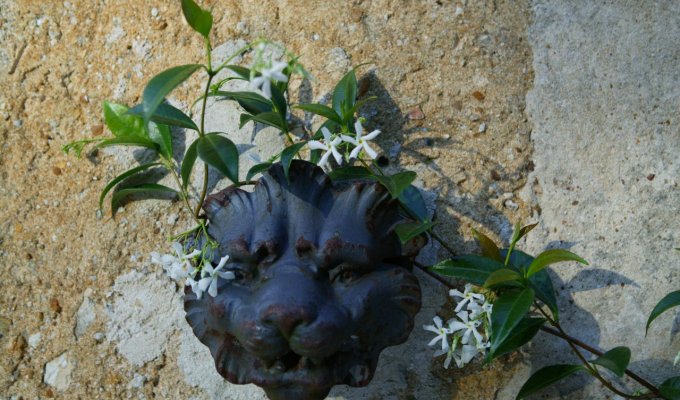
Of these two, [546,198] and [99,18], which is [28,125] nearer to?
[99,18]

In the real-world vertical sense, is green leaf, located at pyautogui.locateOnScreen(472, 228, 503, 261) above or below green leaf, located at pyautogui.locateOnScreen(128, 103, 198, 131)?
below

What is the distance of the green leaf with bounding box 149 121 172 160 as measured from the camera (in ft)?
3.89

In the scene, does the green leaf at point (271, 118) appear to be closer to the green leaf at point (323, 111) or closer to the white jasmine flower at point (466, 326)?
the green leaf at point (323, 111)

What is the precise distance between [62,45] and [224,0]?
11.1 inches

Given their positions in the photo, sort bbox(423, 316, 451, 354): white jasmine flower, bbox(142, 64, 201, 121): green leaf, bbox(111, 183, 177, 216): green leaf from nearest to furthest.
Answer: bbox(142, 64, 201, 121): green leaf < bbox(423, 316, 451, 354): white jasmine flower < bbox(111, 183, 177, 216): green leaf

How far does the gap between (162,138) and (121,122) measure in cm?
7

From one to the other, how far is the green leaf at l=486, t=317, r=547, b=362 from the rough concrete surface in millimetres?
91

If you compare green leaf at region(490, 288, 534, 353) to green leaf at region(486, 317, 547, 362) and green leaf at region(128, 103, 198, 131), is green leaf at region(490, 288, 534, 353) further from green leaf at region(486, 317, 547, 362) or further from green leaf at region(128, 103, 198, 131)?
green leaf at region(128, 103, 198, 131)

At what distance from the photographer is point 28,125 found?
4.10ft

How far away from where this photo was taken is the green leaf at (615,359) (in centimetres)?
105

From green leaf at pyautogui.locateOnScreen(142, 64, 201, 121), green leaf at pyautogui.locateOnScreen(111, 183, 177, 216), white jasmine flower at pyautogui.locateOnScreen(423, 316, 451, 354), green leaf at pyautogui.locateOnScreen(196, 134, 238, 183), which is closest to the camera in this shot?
green leaf at pyautogui.locateOnScreen(142, 64, 201, 121)

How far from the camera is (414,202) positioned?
1122mm

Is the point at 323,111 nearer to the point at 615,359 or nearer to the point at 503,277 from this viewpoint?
the point at 503,277

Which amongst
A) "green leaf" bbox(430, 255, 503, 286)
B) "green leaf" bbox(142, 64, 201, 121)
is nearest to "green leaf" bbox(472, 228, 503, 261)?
"green leaf" bbox(430, 255, 503, 286)
